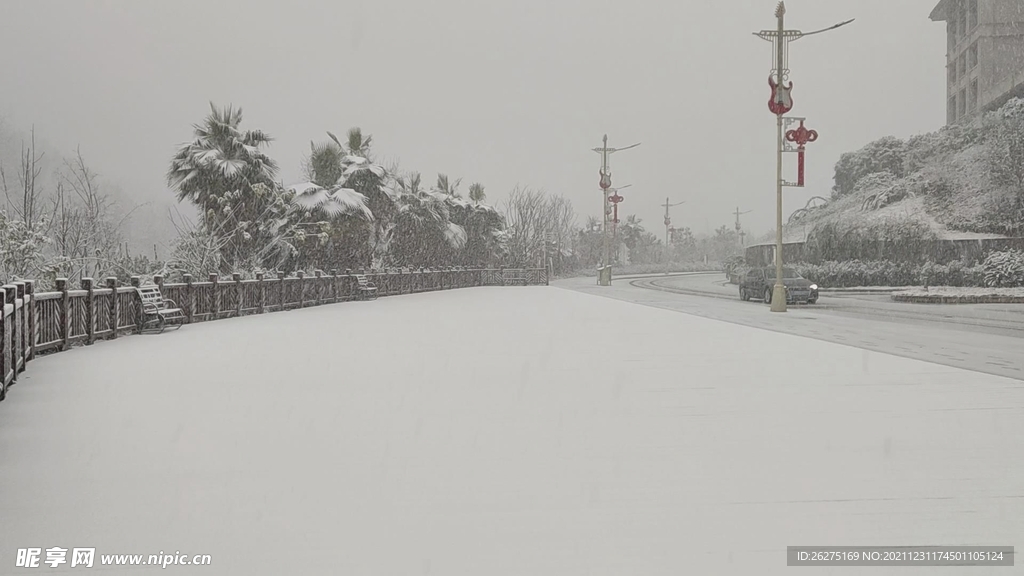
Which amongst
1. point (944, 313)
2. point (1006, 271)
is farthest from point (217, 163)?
point (1006, 271)

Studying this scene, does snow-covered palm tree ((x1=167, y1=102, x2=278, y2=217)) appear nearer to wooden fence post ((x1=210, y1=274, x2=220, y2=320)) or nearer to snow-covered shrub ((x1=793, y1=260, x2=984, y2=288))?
wooden fence post ((x1=210, y1=274, x2=220, y2=320))

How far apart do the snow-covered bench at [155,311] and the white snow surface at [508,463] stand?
5014 mm

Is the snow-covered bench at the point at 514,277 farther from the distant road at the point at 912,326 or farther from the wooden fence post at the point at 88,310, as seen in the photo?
the wooden fence post at the point at 88,310

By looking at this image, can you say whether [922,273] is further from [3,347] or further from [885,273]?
[3,347]

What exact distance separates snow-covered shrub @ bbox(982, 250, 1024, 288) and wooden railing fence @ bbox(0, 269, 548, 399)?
2400 cm

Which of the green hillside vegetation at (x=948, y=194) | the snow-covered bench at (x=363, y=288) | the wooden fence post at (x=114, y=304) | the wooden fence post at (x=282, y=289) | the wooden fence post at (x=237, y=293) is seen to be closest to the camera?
the wooden fence post at (x=114, y=304)

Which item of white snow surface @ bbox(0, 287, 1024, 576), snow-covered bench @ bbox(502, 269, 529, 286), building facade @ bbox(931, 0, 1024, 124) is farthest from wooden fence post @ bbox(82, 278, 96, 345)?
building facade @ bbox(931, 0, 1024, 124)

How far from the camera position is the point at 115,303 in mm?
14258

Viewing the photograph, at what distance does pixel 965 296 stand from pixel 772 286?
233 inches

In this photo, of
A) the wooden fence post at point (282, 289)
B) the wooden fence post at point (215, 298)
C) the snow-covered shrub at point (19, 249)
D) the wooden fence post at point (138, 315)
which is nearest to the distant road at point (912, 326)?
the wooden fence post at point (138, 315)

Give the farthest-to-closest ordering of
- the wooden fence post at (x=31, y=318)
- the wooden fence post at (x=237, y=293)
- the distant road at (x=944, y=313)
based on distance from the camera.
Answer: the wooden fence post at (x=237, y=293)
the distant road at (x=944, y=313)
the wooden fence post at (x=31, y=318)

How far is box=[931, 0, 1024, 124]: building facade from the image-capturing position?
161 ft

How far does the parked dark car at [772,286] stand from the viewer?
987 inches

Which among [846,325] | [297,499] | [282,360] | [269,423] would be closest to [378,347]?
[282,360]
